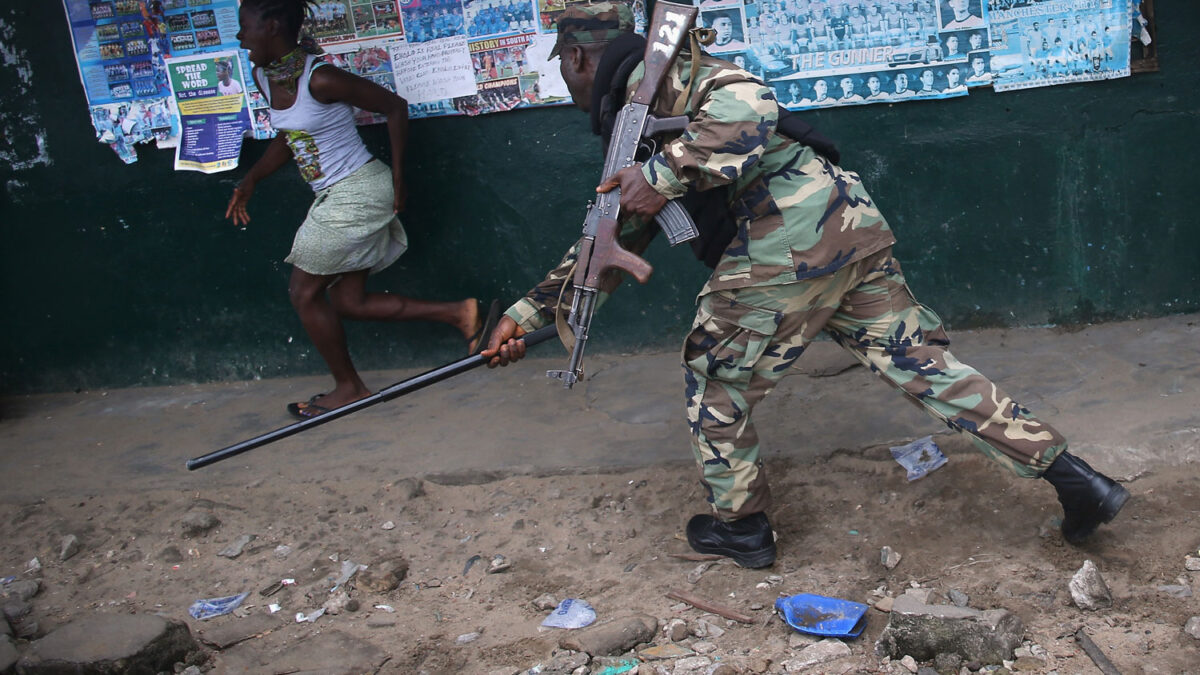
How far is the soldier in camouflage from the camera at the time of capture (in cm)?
286

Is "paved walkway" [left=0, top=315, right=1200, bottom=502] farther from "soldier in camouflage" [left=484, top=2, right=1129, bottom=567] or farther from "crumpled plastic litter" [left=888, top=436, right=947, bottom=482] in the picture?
"soldier in camouflage" [left=484, top=2, right=1129, bottom=567]

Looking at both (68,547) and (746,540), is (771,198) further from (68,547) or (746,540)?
(68,547)

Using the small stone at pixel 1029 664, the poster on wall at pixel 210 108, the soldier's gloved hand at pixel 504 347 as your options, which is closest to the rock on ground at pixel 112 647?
the soldier's gloved hand at pixel 504 347

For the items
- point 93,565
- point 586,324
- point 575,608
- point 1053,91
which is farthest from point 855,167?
point 93,565

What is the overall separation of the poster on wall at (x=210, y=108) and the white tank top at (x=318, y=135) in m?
0.40

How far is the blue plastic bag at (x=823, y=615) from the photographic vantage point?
2.85 metres

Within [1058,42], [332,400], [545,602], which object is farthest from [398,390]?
[1058,42]

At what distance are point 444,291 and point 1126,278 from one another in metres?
2.90

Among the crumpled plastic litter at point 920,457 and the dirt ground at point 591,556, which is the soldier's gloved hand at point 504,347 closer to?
the dirt ground at point 591,556

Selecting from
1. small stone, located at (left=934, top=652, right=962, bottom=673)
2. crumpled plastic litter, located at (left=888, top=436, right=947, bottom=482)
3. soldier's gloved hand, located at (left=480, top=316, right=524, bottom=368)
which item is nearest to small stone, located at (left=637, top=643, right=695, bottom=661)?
small stone, located at (left=934, top=652, right=962, bottom=673)

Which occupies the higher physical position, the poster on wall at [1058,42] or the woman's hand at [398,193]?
the poster on wall at [1058,42]

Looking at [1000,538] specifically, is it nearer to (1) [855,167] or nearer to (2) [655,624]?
(2) [655,624]

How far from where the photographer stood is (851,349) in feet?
10.4

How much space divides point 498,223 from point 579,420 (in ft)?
3.50
